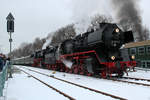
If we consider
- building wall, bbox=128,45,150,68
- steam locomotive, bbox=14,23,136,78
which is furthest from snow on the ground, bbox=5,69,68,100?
building wall, bbox=128,45,150,68

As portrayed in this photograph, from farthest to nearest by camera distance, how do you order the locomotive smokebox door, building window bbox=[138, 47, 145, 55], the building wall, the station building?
building window bbox=[138, 47, 145, 55] → the building wall → the station building → the locomotive smokebox door

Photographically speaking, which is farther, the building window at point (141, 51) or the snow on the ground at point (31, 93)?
the building window at point (141, 51)

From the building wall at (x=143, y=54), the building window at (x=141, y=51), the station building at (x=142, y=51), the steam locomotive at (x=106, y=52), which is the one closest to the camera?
the steam locomotive at (x=106, y=52)

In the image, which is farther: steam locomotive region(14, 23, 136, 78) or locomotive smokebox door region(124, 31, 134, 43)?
locomotive smokebox door region(124, 31, 134, 43)

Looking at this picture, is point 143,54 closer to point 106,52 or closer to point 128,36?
point 128,36

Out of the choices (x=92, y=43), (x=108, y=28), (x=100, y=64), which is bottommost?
(x=100, y=64)

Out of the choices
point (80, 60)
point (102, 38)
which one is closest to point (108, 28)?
point (102, 38)

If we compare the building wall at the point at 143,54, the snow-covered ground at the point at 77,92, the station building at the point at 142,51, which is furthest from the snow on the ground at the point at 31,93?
the building wall at the point at 143,54

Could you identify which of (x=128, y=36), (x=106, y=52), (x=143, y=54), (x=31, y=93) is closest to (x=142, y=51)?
(x=143, y=54)

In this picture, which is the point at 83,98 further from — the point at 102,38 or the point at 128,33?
the point at 128,33

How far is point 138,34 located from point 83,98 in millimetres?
32490

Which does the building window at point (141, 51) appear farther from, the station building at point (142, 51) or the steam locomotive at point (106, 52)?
the steam locomotive at point (106, 52)

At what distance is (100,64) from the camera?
13445mm

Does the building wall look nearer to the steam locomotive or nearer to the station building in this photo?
the station building
